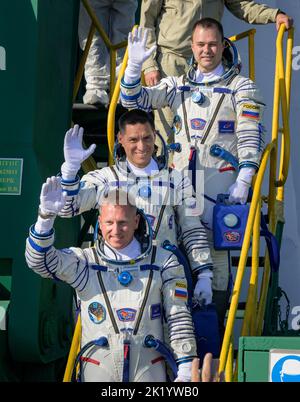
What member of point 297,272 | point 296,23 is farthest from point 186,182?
point 296,23

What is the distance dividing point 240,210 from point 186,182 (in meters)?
0.39

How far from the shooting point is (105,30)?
27.8 feet

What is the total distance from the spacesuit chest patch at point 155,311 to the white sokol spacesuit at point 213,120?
908 mm

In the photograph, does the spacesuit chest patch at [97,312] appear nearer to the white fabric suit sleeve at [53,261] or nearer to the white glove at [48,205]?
the white fabric suit sleeve at [53,261]

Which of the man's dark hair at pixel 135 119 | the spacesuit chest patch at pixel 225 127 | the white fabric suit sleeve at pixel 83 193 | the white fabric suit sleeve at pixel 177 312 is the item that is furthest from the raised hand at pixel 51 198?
the spacesuit chest patch at pixel 225 127

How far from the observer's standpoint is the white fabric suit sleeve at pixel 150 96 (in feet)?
23.0

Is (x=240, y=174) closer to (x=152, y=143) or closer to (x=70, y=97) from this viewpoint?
(x=152, y=143)

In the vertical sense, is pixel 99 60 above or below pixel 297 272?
above

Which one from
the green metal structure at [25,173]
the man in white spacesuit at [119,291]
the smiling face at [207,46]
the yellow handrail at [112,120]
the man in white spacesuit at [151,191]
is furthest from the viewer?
the yellow handrail at [112,120]

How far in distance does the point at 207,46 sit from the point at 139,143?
0.94 meters

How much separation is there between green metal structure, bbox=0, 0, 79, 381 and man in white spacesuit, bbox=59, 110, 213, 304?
548 mm

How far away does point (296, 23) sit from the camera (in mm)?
9719

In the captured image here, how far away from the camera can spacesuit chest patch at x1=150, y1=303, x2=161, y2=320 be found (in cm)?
591

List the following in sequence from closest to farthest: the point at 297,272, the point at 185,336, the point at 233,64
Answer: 1. the point at 185,336
2. the point at 233,64
3. the point at 297,272
